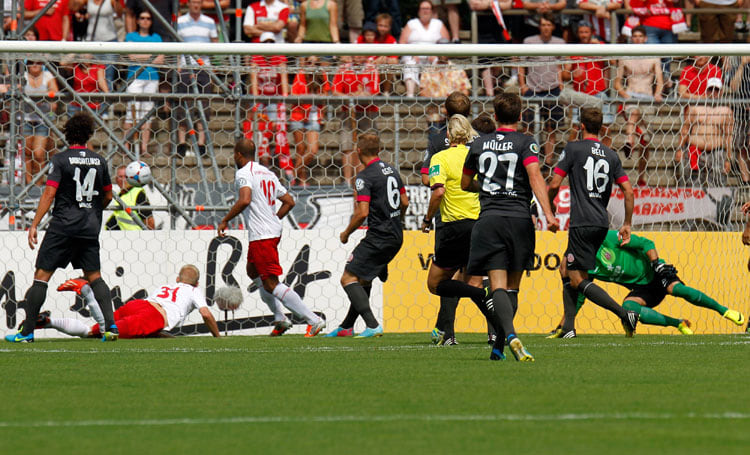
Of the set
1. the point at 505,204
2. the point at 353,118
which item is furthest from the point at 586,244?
the point at 353,118

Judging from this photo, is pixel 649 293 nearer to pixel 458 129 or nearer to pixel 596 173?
pixel 596 173

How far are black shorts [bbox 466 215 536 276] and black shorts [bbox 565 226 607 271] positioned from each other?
2783mm

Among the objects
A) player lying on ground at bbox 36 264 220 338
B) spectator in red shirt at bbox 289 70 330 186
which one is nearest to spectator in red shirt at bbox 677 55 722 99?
spectator in red shirt at bbox 289 70 330 186

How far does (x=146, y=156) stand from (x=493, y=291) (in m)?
7.96

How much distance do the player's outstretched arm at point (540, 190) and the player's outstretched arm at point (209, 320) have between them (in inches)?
200

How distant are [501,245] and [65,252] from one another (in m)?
4.51

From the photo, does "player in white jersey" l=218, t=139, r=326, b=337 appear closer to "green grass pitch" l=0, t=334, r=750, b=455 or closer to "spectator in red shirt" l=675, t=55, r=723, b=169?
"green grass pitch" l=0, t=334, r=750, b=455

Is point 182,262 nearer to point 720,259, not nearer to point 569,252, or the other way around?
point 569,252

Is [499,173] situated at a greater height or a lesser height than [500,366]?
greater

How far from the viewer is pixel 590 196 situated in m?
10.5

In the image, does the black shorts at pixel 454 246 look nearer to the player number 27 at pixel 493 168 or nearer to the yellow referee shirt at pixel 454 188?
the yellow referee shirt at pixel 454 188

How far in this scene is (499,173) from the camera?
7.86m

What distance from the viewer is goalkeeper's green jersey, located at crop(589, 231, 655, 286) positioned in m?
11.5

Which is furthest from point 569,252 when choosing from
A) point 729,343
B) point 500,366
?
point 500,366
